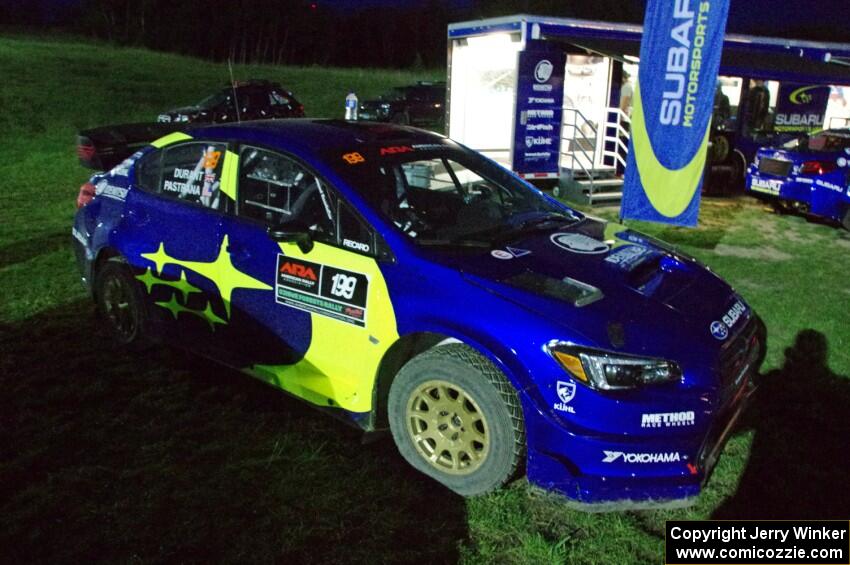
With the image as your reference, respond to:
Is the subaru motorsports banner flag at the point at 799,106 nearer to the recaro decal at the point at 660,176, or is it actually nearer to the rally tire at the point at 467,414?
the recaro decal at the point at 660,176

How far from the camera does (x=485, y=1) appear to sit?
95500mm

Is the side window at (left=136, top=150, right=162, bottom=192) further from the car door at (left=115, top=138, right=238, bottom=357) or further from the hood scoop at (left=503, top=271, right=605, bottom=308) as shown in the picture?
the hood scoop at (left=503, top=271, right=605, bottom=308)

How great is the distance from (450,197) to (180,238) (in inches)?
63.5

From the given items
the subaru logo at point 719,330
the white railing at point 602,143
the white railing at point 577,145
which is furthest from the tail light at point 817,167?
the subaru logo at point 719,330

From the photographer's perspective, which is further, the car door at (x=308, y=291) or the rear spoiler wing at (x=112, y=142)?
the rear spoiler wing at (x=112, y=142)

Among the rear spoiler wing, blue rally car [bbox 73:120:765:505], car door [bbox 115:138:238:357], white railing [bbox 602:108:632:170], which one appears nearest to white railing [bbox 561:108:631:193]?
white railing [bbox 602:108:632:170]

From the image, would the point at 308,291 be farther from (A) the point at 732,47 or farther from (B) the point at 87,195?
(A) the point at 732,47

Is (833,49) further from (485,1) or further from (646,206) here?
(485,1)

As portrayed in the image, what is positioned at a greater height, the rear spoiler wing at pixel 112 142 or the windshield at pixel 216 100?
the windshield at pixel 216 100

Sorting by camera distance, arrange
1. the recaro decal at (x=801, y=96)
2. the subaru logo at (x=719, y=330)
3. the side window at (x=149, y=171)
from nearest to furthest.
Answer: the subaru logo at (x=719, y=330)
the side window at (x=149, y=171)
the recaro decal at (x=801, y=96)

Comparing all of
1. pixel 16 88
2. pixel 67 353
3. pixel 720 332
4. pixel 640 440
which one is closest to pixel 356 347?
pixel 640 440

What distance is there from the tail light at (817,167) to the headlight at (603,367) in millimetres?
8080

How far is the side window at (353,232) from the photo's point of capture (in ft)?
10.7

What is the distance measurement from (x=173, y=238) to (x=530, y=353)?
2.37 metres
